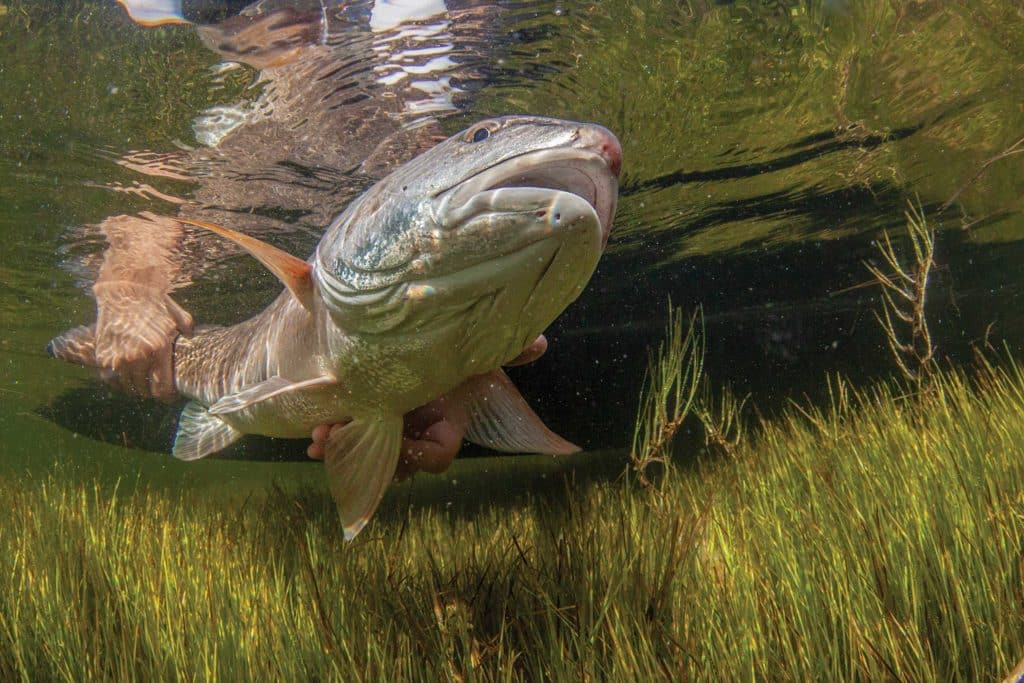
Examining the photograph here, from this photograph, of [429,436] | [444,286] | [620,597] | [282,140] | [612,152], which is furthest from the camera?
[282,140]

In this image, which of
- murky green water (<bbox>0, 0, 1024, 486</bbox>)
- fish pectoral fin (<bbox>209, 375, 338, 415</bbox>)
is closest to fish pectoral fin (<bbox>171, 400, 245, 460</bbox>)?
fish pectoral fin (<bbox>209, 375, 338, 415</bbox>)

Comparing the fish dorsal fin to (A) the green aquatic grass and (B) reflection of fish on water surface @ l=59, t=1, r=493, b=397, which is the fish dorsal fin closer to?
(A) the green aquatic grass

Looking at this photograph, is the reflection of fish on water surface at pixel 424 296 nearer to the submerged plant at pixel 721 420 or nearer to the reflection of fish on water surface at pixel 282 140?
the reflection of fish on water surface at pixel 282 140

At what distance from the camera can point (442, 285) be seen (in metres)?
2.25

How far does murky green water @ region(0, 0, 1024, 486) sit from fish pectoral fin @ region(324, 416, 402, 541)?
3.56 meters

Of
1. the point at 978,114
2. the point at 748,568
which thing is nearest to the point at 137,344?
the point at 748,568

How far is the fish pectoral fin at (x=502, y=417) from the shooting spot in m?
3.24

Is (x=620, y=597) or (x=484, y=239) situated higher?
(x=484, y=239)

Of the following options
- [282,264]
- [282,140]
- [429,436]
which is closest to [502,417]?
[429,436]

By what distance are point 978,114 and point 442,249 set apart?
1046cm

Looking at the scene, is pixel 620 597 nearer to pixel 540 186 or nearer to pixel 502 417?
pixel 502 417

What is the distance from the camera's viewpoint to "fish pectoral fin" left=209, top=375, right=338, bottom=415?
2.92 meters

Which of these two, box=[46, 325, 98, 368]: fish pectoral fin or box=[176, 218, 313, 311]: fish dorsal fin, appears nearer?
box=[176, 218, 313, 311]: fish dorsal fin

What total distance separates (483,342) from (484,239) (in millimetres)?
516
